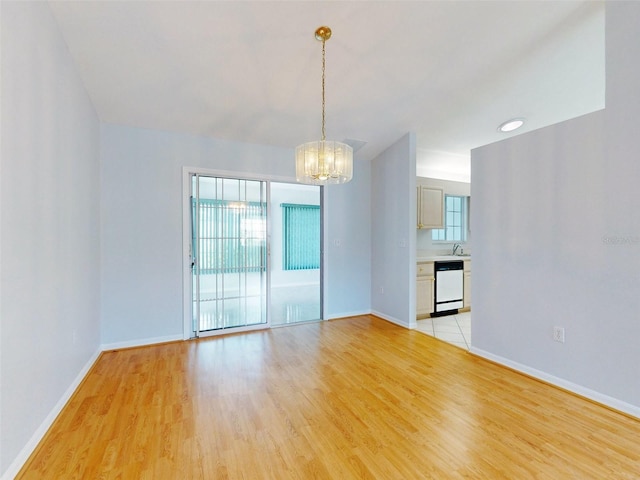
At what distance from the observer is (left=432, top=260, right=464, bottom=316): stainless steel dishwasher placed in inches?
179

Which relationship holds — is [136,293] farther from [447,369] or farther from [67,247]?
[447,369]

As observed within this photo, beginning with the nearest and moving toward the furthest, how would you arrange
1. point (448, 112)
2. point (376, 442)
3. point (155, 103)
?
1. point (376, 442)
2. point (155, 103)
3. point (448, 112)

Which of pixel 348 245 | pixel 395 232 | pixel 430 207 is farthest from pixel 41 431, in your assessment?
pixel 430 207

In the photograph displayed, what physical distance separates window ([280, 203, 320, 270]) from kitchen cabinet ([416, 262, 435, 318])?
399 centimetres

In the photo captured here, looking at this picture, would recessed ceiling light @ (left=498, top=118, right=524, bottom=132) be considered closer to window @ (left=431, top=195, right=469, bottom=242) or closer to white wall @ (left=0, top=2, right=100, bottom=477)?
window @ (left=431, top=195, right=469, bottom=242)

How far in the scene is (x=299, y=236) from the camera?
7.93m

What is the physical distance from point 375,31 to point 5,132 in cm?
254

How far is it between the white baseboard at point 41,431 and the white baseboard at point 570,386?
361cm

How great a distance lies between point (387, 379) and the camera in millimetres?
2611

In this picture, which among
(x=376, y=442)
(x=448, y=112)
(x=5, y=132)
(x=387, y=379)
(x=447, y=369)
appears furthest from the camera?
A: (x=448, y=112)

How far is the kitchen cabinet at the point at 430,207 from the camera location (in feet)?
15.3

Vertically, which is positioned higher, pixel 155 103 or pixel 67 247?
pixel 155 103

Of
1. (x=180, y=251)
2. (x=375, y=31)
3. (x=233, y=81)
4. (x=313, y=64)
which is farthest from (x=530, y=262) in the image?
(x=180, y=251)

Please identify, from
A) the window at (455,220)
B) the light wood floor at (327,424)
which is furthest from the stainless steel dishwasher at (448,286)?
the light wood floor at (327,424)
